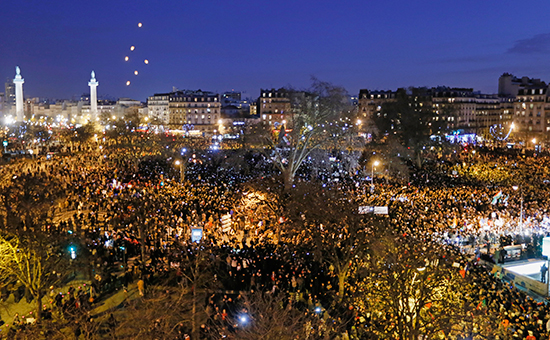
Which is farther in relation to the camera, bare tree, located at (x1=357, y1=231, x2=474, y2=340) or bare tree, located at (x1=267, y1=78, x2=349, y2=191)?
bare tree, located at (x1=267, y1=78, x2=349, y2=191)

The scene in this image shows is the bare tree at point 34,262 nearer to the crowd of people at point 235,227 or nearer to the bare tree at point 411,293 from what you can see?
the crowd of people at point 235,227

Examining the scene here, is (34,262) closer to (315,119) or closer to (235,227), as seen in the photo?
(235,227)

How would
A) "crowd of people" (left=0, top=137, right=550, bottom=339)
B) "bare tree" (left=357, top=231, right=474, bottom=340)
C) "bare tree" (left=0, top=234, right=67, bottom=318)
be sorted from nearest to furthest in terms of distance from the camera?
"bare tree" (left=357, top=231, right=474, bottom=340) → "bare tree" (left=0, top=234, right=67, bottom=318) → "crowd of people" (left=0, top=137, right=550, bottom=339)

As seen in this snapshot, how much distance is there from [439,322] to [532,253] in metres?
10.6


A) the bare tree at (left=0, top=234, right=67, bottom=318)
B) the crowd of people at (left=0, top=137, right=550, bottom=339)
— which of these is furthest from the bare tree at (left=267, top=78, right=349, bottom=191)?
the bare tree at (left=0, top=234, right=67, bottom=318)

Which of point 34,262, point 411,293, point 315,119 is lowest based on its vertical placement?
point 411,293

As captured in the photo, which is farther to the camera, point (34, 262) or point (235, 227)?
point (235, 227)

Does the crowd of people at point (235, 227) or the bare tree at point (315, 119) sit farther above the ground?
the bare tree at point (315, 119)

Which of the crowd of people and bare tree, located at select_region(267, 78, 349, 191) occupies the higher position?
bare tree, located at select_region(267, 78, 349, 191)

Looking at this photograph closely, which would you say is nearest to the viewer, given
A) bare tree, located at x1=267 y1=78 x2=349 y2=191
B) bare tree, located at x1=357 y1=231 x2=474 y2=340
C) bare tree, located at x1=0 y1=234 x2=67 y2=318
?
bare tree, located at x1=357 y1=231 x2=474 y2=340

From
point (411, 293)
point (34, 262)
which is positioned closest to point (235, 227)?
point (34, 262)

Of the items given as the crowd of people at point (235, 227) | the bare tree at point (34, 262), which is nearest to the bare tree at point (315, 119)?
the crowd of people at point (235, 227)

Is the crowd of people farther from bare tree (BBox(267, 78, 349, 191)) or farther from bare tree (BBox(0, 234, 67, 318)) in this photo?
bare tree (BBox(267, 78, 349, 191))

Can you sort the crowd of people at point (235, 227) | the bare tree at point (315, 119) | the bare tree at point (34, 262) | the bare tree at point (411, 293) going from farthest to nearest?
the bare tree at point (315, 119)
the crowd of people at point (235, 227)
the bare tree at point (34, 262)
the bare tree at point (411, 293)
